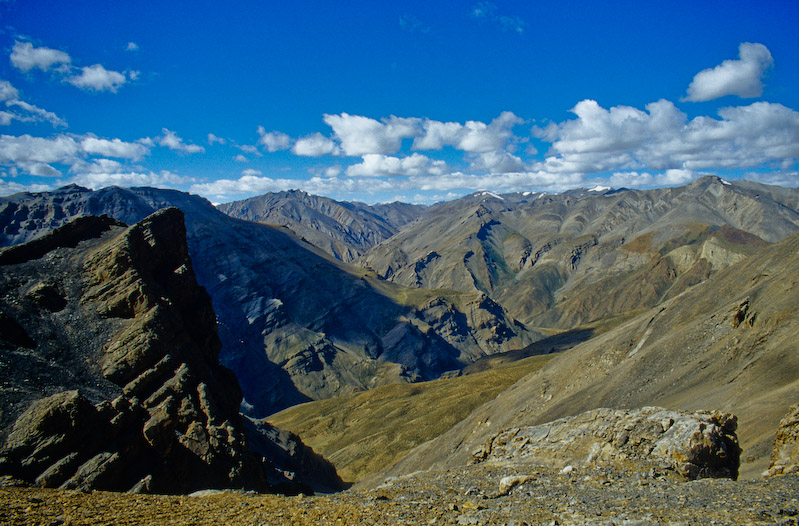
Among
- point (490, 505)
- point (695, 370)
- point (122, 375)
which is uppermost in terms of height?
point (122, 375)

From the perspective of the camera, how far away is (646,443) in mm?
18531

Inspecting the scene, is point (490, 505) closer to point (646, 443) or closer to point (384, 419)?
point (646, 443)

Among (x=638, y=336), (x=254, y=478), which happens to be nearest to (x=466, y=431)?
(x=638, y=336)

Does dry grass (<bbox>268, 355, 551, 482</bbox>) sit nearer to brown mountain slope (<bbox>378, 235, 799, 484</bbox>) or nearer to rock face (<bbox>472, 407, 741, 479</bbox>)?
brown mountain slope (<bbox>378, 235, 799, 484</bbox>)

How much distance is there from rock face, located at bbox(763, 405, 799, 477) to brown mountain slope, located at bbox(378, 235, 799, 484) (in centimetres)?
232

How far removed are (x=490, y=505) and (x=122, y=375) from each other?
33.7m

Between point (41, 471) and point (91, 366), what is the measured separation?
37.9 ft

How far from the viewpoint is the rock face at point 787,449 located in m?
14.4

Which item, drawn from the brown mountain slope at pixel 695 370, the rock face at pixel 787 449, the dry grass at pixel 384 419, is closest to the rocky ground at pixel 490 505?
the rock face at pixel 787 449

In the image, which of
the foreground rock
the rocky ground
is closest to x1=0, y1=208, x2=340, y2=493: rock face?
the foreground rock

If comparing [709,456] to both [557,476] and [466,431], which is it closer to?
[557,476]

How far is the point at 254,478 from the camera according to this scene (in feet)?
115

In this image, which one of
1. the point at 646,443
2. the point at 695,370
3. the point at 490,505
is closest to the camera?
the point at 490,505

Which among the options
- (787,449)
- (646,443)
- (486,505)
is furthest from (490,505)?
(787,449)
